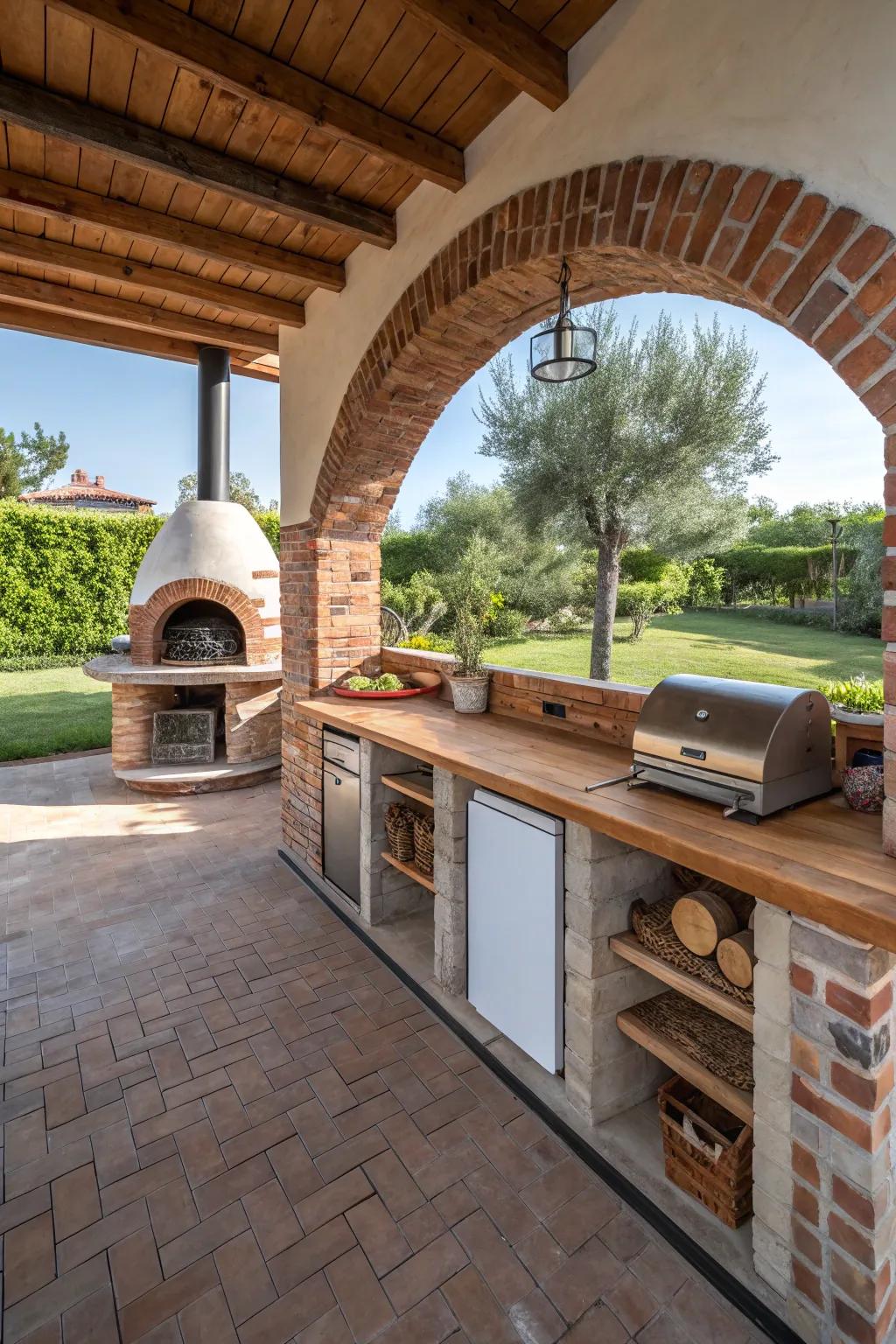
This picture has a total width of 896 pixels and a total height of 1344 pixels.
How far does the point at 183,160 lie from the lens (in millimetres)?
2512

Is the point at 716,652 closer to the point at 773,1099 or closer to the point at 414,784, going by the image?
the point at 414,784

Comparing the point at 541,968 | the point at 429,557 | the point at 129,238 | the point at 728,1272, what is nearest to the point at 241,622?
the point at 129,238

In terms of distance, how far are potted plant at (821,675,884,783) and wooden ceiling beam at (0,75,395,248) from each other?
2.89 metres

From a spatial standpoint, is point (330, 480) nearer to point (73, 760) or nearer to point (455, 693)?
point (455, 693)

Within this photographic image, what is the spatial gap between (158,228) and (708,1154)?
424cm

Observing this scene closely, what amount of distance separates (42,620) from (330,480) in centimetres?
923

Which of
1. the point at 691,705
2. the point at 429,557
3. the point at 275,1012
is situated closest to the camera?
the point at 691,705

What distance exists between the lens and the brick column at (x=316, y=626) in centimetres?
396

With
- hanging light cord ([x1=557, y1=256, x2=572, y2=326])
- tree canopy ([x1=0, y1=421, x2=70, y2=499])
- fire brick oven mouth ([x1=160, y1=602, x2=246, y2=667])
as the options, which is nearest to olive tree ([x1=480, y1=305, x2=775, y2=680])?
fire brick oven mouth ([x1=160, y1=602, x2=246, y2=667])

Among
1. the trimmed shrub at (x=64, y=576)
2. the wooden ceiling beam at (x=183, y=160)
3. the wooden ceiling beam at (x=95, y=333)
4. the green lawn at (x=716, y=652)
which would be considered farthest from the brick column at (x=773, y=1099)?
the trimmed shrub at (x=64, y=576)

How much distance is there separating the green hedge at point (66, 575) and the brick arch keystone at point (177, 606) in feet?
17.2

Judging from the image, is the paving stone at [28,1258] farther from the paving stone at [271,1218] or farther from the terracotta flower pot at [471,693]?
the terracotta flower pot at [471,693]

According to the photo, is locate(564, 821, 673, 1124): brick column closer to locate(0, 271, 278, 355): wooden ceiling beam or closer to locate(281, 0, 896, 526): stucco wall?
locate(281, 0, 896, 526): stucco wall

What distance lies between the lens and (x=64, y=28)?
2035 mm
